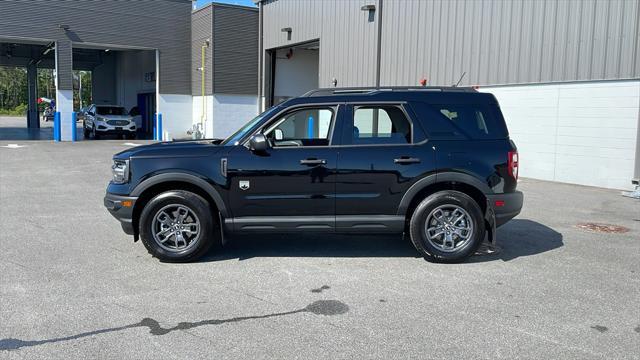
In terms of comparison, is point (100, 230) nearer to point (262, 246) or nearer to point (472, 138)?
point (262, 246)

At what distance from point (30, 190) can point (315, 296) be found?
851 cm

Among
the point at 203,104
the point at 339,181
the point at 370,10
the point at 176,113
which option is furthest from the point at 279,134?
the point at 176,113

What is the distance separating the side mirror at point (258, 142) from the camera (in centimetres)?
586

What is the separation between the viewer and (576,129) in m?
13.6

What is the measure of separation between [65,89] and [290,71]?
10620mm

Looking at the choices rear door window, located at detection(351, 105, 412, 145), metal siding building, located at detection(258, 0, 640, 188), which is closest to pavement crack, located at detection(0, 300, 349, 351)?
rear door window, located at detection(351, 105, 412, 145)

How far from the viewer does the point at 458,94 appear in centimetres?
634

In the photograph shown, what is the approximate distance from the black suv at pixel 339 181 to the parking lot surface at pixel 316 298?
41 centimetres

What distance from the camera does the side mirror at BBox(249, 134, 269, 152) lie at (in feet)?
19.2

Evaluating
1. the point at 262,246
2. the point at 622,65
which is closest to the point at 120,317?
the point at 262,246

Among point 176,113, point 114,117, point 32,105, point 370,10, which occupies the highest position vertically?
point 370,10

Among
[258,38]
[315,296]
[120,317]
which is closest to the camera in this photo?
[120,317]

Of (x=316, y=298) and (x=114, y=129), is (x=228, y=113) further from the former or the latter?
(x=316, y=298)

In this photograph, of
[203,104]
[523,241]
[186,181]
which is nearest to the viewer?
[186,181]
